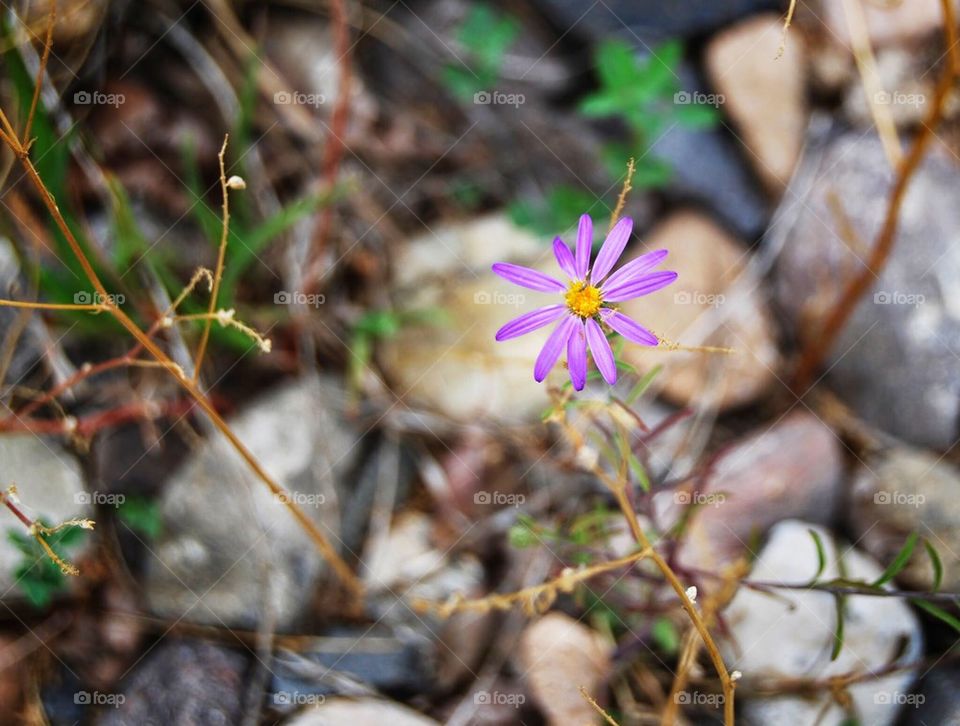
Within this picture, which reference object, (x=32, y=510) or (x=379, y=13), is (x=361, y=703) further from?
(x=379, y=13)

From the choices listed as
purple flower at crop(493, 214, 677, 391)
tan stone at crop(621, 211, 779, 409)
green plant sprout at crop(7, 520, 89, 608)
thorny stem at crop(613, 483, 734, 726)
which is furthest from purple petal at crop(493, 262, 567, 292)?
green plant sprout at crop(7, 520, 89, 608)

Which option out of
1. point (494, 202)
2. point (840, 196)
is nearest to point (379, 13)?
point (494, 202)

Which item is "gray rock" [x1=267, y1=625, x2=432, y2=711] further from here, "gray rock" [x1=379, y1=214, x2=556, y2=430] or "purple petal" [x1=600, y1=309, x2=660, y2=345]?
"purple petal" [x1=600, y1=309, x2=660, y2=345]

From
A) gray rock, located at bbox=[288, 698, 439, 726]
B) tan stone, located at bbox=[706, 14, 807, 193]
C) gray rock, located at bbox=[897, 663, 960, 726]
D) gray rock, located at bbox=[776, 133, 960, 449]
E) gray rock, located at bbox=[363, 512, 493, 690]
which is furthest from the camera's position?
tan stone, located at bbox=[706, 14, 807, 193]

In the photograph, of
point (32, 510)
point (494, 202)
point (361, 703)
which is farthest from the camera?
point (494, 202)

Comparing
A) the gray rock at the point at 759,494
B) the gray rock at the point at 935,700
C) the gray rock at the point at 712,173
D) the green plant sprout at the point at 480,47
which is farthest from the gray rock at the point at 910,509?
the green plant sprout at the point at 480,47

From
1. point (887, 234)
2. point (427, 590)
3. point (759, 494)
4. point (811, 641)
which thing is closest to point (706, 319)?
point (759, 494)
